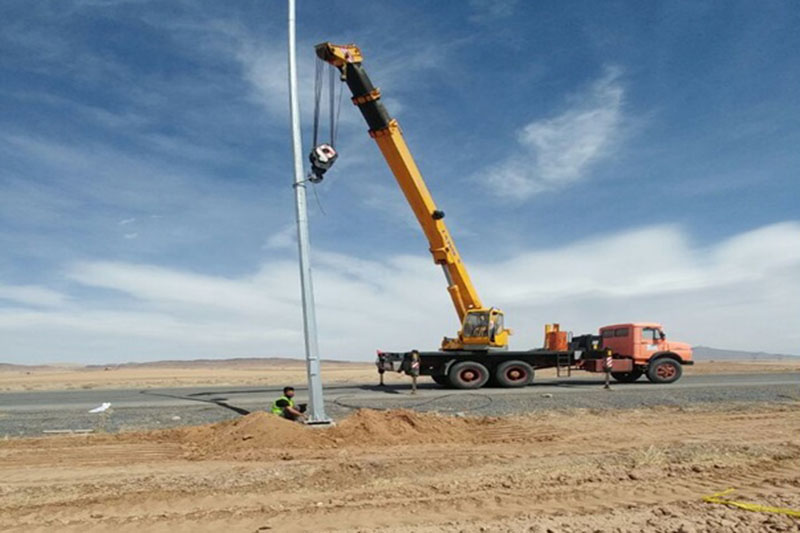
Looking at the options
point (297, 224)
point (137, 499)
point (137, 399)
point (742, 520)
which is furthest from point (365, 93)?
point (742, 520)

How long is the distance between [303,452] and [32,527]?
462cm

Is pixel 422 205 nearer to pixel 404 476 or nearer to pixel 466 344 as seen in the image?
pixel 466 344

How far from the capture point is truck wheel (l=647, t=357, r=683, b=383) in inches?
1006

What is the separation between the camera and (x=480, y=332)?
76.9ft

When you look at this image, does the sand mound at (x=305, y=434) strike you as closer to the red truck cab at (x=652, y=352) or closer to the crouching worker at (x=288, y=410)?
the crouching worker at (x=288, y=410)

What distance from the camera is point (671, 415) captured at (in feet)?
48.3

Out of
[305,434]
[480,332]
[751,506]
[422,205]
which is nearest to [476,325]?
[480,332]

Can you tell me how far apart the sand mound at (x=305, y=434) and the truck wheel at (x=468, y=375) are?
11.1 m

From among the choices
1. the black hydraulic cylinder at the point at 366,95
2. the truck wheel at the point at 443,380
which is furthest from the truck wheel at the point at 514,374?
the black hydraulic cylinder at the point at 366,95

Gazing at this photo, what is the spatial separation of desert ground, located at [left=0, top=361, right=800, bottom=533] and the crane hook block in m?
5.34

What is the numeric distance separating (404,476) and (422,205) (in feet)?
49.6

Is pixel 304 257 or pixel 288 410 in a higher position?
pixel 304 257

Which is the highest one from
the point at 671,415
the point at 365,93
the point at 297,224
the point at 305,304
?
the point at 365,93

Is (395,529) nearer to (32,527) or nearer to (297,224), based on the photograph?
(32,527)
